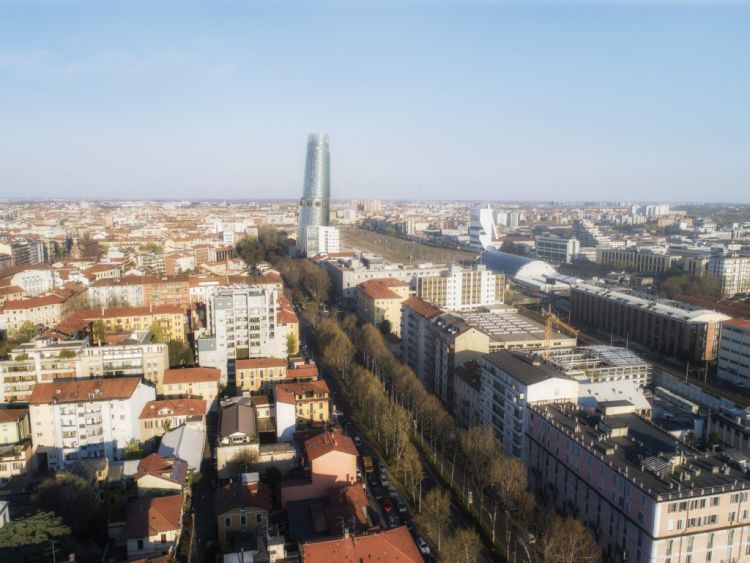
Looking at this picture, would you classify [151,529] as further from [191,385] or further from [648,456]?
[648,456]

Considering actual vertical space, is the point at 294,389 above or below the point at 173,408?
above

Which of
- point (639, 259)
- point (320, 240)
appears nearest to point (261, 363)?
point (320, 240)

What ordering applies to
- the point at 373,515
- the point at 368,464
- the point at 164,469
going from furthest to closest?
the point at 368,464, the point at 164,469, the point at 373,515

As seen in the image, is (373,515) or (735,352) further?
(735,352)

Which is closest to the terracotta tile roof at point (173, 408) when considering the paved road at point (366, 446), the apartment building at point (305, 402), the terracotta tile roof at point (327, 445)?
the apartment building at point (305, 402)

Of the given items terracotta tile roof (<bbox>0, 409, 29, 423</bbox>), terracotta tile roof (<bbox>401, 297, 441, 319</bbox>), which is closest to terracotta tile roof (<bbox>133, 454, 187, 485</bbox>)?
terracotta tile roof (<bbox>0, 409, 29, 423</bbox>)

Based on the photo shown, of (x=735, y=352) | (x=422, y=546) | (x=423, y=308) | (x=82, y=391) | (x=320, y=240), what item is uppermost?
(x=320, y=240)
